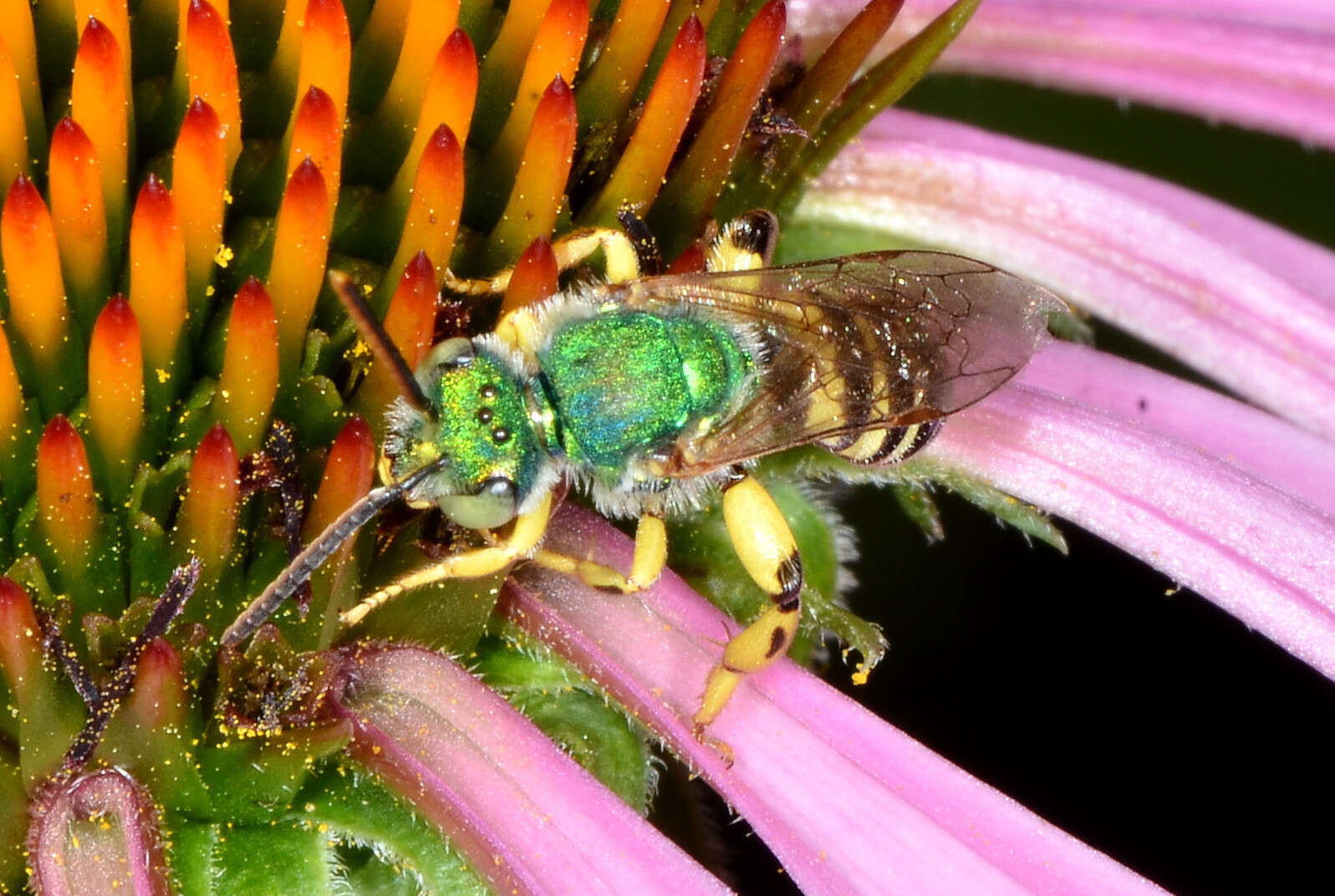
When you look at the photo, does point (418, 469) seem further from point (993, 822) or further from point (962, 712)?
Result: point (962, 712)

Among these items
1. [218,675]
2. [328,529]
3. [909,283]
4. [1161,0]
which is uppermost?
[1161,0]

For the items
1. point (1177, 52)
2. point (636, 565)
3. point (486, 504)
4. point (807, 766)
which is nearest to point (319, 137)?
point (486, 504)

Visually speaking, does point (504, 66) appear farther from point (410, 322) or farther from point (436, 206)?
point (410, 322)

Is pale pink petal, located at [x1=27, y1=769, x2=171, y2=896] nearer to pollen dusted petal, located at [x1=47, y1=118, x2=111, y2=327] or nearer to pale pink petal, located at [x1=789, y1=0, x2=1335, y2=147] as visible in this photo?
pollen dusted petal, located at [x1=47, y1=118, x2=111, y2=327]

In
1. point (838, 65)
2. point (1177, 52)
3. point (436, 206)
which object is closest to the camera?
point (436, 206)

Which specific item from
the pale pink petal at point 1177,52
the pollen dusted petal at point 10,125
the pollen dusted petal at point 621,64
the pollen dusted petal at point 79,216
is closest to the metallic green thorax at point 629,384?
the pollen dusted petal at point 621,64

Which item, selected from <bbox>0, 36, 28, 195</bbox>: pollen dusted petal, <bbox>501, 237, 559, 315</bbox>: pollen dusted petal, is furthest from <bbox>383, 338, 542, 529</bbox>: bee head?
<bbox>0, 36, 28, 195</bbox>: pollen dusted petal

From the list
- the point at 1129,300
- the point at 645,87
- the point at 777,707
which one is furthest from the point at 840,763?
the point at 1129,300

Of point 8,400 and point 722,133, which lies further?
point 722,133
